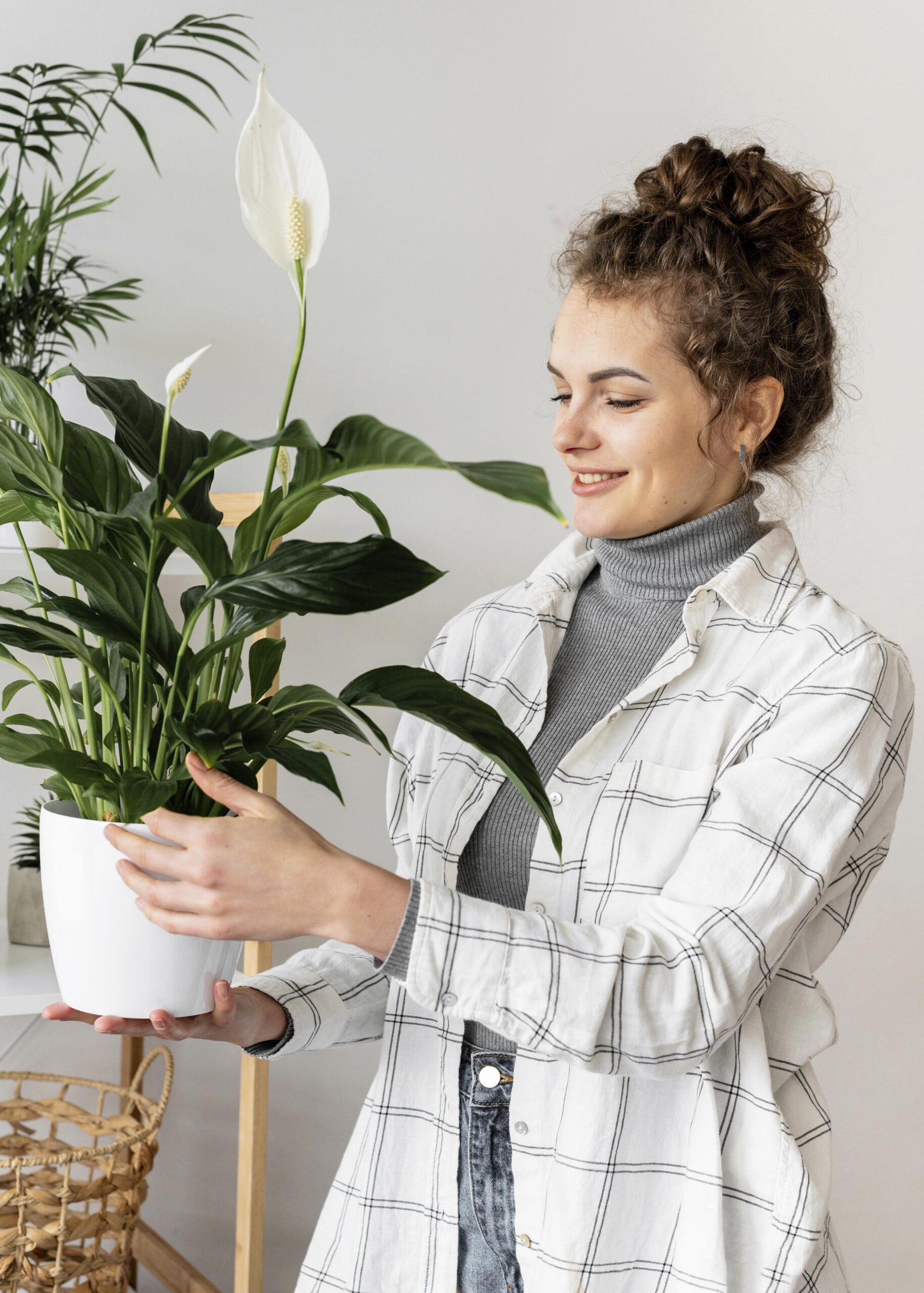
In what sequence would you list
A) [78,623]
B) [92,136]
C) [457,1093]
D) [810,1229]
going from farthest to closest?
[92,136] < [457,1093] < [810,1229] < [78,623]

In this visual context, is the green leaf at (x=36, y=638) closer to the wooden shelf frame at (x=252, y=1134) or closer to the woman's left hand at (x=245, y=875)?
the woman's left hand at (x=245, y=875)

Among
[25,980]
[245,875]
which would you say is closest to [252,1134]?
[25,980]

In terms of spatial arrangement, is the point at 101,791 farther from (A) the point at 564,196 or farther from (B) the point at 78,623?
(A) the point at 564,196

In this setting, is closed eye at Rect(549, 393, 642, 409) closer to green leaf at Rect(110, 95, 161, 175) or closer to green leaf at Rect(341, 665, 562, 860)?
green leaf at Rect(341, 665, 562, 860)

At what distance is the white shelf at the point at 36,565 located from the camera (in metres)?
1.27

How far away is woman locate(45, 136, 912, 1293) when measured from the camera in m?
0.75

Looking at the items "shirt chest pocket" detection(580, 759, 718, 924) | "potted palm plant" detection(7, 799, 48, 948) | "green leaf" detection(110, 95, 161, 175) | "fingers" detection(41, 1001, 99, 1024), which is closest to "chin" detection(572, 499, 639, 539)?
"shirt chest pocket" detection(580, 759, 718, 924)

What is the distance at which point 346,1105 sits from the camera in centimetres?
182

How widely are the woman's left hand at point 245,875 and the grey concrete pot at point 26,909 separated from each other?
879 millimetres

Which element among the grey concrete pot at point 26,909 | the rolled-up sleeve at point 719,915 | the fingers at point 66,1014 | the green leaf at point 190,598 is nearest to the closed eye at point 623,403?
the rolled-up sleeve at point 719,915

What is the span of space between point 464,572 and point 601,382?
0.87 metres

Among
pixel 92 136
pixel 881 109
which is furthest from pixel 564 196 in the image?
pixel 92 136

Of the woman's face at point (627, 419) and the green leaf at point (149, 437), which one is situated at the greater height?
the woman's face at point (627, 419)

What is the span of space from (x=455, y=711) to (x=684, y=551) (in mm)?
410
